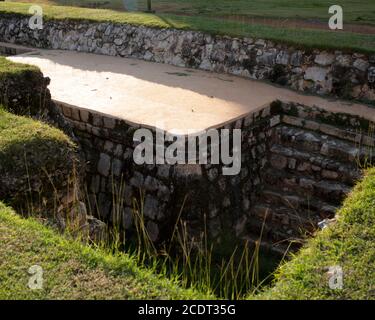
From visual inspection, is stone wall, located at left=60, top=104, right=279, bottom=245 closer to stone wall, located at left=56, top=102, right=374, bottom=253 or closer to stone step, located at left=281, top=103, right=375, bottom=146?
stone wall, located at left=56, top=102, right=374, bottom=253

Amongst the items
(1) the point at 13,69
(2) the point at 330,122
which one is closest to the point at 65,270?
(1) the point at 13,69

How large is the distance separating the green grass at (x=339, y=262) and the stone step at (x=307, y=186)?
215 centimetres

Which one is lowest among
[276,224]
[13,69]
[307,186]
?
[276,224]

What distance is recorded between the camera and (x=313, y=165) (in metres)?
6.59

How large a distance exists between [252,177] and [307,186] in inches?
29.6

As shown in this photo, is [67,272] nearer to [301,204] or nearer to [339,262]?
[339,262]

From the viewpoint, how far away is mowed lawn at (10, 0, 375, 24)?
39.1 feet

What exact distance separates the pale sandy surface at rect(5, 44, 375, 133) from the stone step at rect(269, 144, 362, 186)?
756 millimetres

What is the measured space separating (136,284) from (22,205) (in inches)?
65.5

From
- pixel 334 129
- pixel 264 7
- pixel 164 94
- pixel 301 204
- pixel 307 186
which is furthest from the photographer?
pixel 264 7

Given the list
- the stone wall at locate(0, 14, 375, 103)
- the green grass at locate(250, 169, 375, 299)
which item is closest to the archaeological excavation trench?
A: the stone wall at locate(0, 14, 375, 103)

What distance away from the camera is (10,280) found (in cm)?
309
